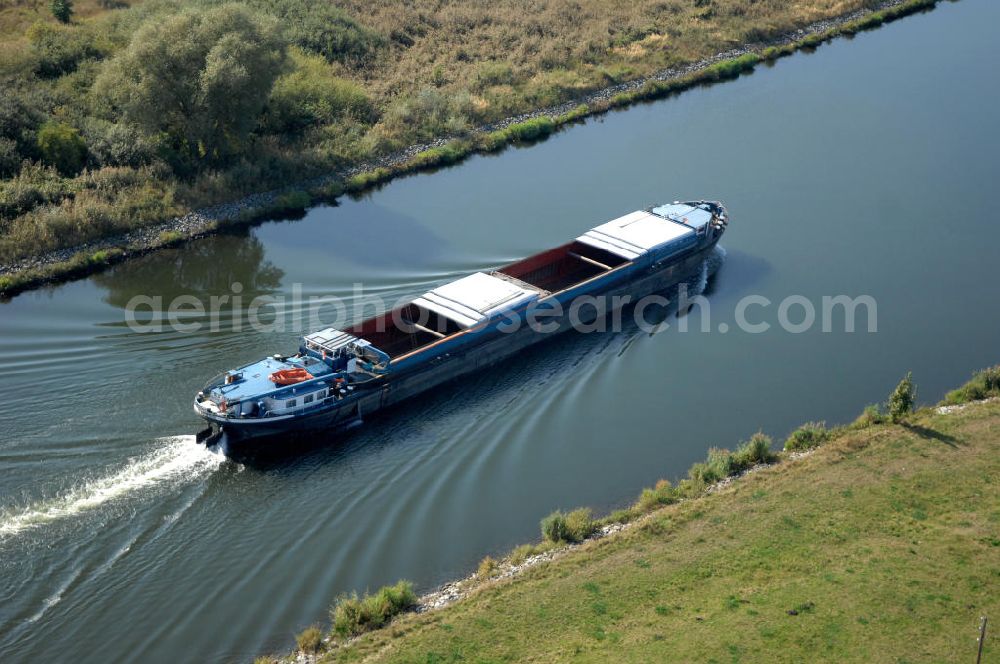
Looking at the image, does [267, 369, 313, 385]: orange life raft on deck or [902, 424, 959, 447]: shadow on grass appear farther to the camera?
[267, 369, 313, 385]: orange life raft on deck

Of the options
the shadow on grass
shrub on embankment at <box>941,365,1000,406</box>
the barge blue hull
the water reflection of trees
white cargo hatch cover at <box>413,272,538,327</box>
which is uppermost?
the water reflection of trees

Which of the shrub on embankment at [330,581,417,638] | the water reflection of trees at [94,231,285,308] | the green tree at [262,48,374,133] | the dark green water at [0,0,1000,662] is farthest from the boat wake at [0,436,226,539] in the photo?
the green tree at [262,48,374,133]

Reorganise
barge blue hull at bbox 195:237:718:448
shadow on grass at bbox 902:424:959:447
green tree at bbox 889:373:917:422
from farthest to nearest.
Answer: green tree at bbox 889:373:917:422
barge blue hull at bbox 195:237:718:448
shadow on grass at bbox 902:424:959:447

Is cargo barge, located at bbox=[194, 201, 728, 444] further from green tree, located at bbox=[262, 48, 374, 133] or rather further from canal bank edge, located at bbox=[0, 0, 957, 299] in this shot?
green tree, located at bbox=[262, 48, 374, 133]

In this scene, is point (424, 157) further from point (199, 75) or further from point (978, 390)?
point (978, 390)

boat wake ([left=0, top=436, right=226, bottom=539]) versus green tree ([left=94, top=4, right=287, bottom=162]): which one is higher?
green tree ([left=94, top=4, right=287, bottom=162])

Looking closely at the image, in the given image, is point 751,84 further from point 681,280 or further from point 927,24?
point 681,280

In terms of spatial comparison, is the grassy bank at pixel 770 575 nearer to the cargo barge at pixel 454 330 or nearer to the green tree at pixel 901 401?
the green tree at pixel 901 401

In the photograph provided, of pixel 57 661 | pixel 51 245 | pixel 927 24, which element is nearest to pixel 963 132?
pixel 927 24
